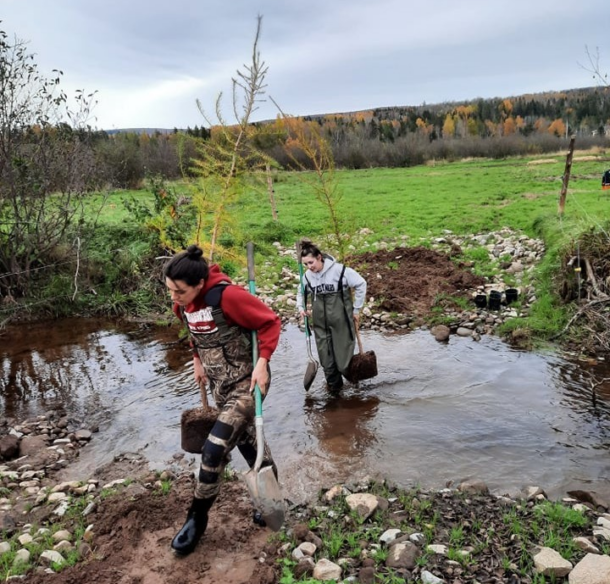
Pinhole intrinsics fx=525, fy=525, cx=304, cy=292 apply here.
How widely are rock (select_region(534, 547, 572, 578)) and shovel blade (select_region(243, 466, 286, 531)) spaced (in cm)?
168

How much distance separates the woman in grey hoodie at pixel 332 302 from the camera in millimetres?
6254

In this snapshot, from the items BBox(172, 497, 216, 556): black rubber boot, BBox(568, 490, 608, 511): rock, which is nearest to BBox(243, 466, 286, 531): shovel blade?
BBox(172, 497, 216, 556): black rubber boot

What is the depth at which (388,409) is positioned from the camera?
254 inches

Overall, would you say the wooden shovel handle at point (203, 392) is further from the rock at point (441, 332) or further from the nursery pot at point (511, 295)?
the nursery pot at point (511, 295)

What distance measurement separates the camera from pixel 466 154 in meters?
50.7

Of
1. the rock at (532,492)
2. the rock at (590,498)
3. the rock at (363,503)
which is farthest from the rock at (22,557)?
the rock at (590,498)

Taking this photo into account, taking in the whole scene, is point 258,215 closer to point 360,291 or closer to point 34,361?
point 34,361

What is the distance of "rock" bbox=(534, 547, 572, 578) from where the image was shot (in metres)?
3.22

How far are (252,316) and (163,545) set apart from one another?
6.06 ft

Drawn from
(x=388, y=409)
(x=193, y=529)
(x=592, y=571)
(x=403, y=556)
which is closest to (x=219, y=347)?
(x=193, y=529)

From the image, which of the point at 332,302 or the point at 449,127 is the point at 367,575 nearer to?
the point at 332,302

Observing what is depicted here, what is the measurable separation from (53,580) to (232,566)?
118 centimetres

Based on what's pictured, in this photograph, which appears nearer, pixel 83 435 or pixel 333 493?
pixel 333 493

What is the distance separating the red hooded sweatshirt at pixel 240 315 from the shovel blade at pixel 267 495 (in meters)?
0.81
